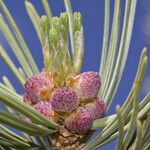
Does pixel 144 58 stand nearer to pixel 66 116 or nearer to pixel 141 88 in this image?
pixel 141 88

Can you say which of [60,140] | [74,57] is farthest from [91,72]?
[60,140]

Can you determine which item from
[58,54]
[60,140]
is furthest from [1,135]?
[58,54]

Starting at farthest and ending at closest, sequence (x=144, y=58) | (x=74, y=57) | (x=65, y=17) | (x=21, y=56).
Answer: (x=21, y=56) < (x=74, y=57) < (x=65, y=17) < (x=144, y=58)

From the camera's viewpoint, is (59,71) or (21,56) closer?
(59,71)

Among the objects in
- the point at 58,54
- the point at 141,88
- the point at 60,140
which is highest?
the point at 58,54

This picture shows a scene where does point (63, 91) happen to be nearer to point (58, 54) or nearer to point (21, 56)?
point (58, 54)

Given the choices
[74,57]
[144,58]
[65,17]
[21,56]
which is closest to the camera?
[144,58]

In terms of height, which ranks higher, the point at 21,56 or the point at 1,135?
the point at 21,56
